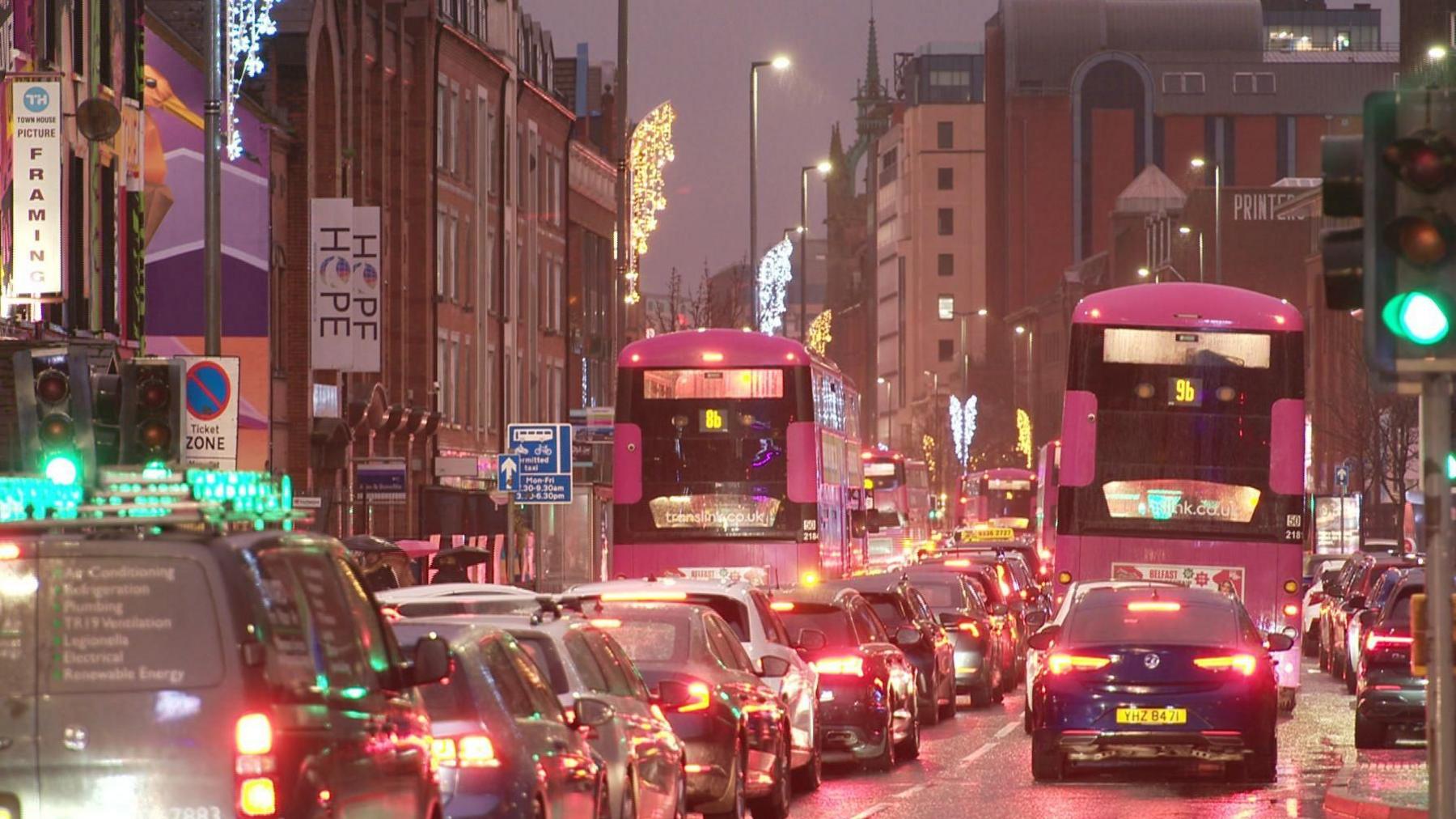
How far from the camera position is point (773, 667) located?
19.8 m

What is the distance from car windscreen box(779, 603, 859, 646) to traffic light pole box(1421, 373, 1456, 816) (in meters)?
12.3

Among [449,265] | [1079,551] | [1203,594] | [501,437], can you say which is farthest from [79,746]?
[501,437]

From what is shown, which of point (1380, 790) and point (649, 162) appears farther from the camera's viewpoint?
point (649, 162)

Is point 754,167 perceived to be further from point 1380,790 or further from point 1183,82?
point 1183,82

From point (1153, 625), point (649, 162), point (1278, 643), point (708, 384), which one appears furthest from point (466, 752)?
point (649, 162)

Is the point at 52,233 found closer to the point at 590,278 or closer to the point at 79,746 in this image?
the point at 79,746

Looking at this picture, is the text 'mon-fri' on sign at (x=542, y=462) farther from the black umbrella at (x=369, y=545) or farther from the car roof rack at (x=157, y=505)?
the car roof rack at (x=157, y=505)

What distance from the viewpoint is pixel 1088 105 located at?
16088 cm

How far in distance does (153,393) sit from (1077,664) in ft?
23.6

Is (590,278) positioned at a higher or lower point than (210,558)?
higher

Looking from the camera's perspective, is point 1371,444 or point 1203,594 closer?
point 1203,594

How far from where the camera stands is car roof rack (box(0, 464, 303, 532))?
A: 998 cm

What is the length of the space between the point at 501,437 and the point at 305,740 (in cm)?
5904

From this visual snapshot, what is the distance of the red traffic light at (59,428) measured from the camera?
20.9 meters
